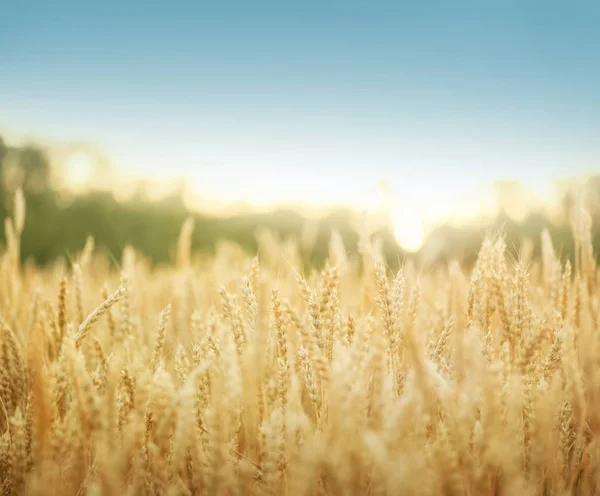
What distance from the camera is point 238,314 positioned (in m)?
1.26

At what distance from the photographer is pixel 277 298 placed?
124 cm

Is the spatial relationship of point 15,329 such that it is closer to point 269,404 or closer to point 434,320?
point 269,404

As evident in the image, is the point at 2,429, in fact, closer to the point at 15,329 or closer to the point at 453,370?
the point at 15,329

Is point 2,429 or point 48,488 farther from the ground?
point 48,488

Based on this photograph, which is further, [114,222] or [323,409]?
[114,222]

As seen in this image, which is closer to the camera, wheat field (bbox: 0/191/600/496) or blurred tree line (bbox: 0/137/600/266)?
wheat field (bbox: 0/191/600/496)

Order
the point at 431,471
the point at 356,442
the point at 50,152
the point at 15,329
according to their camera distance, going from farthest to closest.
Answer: the point at 50,152 → the point at 15,329 → the point at 431,471 → the point at 356,442

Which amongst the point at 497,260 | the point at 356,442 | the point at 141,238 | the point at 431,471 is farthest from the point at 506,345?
the point at 141,238

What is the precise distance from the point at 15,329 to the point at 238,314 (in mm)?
1225

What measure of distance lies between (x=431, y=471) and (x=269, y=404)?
19.1 inches

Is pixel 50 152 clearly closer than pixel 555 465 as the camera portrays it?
No


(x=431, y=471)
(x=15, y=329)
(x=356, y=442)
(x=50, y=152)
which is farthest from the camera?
(x=50, y=152)

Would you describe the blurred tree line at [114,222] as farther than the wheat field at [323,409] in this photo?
Yes

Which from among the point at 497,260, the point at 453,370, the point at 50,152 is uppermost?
the point at 50,152
